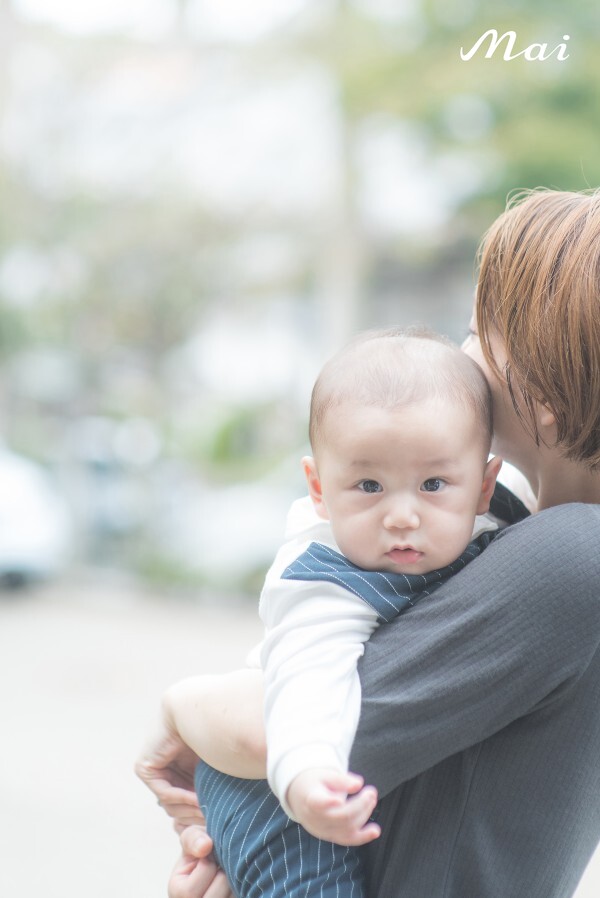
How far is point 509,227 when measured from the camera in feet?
3.55

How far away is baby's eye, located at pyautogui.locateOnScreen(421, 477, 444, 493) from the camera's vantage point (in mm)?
1015

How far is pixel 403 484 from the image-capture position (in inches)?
39.6

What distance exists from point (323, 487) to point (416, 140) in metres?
6.78

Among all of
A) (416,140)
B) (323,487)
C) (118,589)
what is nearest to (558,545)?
(323,487)

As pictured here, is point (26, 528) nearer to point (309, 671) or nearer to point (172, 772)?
point (172, 772)

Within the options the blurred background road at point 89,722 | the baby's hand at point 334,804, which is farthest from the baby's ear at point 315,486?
the blurred background road at point 89,722

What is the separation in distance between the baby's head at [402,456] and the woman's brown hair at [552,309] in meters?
0.06

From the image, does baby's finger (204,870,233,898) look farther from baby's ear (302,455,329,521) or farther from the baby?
baby's ear (302,455,329,521)

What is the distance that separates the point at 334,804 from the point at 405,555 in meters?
0.24

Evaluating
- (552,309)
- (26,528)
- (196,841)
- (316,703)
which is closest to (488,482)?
(552,309)

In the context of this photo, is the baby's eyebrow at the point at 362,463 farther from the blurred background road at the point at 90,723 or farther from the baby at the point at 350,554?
the blurred background road at the point at 90,723

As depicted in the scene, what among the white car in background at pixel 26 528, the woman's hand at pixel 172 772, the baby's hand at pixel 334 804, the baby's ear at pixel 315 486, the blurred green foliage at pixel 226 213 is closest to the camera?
the baby's hand at pixel 334 804

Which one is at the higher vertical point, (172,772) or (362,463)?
(362,463)

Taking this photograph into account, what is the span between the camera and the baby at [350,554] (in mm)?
922
